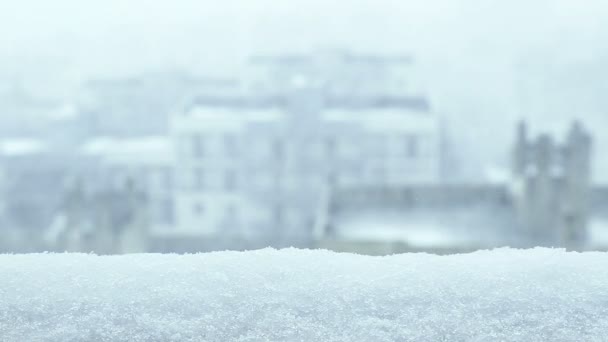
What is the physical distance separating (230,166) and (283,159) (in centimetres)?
185

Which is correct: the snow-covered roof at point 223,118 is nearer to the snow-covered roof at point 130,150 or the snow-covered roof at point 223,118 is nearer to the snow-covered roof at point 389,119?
the snow-covered roof at point 130,150

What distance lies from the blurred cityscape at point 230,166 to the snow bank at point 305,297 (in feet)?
37.4

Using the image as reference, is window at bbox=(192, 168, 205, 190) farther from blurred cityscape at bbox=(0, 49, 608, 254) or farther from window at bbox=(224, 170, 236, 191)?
window at bbox=(224, 170, 236, 191)

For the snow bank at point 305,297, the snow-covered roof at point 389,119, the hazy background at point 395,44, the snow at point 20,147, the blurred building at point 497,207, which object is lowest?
the blurred building at point 497,207

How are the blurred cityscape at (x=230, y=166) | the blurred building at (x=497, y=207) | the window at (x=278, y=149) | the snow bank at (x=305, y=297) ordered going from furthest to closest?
the window at (x=278, y=149) → the blurred cityscape at (x=230, y=166) → the blurred building at (x=497, y=207) → the snow bank at (x=305, y=297)

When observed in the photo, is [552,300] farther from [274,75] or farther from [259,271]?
[274,75]

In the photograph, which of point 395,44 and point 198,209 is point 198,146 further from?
point 395,44

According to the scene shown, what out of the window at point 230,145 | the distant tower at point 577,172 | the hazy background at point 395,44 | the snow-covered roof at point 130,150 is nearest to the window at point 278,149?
the window at point 230,145

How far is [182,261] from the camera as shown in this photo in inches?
57.0

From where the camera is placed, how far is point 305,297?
1.32m

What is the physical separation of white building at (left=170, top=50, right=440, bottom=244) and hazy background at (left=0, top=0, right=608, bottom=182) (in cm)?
837

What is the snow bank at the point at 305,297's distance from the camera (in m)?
1.24

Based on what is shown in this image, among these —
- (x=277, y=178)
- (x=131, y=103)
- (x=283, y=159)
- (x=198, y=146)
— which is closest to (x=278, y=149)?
(x=283, y=159)

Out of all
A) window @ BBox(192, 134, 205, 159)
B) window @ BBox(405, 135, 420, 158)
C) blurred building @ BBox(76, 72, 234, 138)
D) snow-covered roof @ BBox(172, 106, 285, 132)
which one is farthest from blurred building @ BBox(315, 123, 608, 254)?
blurred building @ BBox(76, 72, 234, 138)
